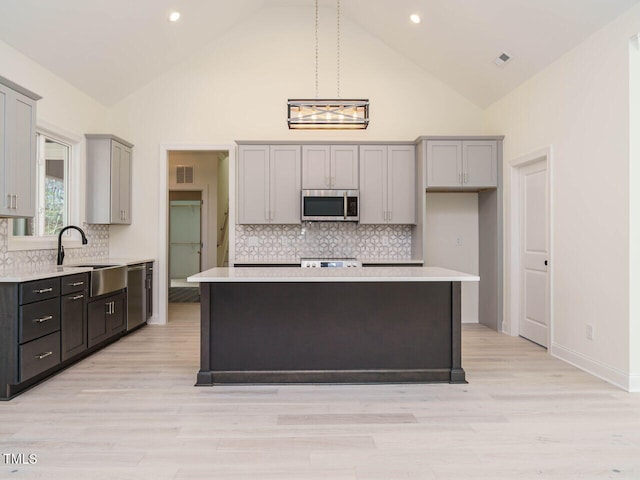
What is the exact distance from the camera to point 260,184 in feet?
19.2

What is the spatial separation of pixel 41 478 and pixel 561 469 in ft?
8.11

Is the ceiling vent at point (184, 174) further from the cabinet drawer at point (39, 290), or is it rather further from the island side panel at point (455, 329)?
the island side panel at point (455, 329)

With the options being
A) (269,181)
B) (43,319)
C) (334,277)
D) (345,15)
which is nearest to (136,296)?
(43,319)

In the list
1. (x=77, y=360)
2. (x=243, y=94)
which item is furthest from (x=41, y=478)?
(x=243, y=94)

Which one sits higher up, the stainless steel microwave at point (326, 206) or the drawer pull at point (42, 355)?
the stainless steel microwave at point (326, 206)

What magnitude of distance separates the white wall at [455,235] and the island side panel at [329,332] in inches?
102

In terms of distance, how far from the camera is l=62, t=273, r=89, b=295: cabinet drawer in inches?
153

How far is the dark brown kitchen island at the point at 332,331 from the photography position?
3.62m

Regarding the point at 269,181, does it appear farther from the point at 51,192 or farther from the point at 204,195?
the point at 204,195

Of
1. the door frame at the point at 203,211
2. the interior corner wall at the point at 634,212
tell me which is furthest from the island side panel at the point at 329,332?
the door frame at the point at 203,211

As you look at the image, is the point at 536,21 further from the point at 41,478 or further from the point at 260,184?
the point at 41,478

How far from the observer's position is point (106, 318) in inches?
185

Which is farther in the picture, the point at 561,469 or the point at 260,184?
the point at 260,184

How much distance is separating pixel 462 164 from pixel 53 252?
468 cm
